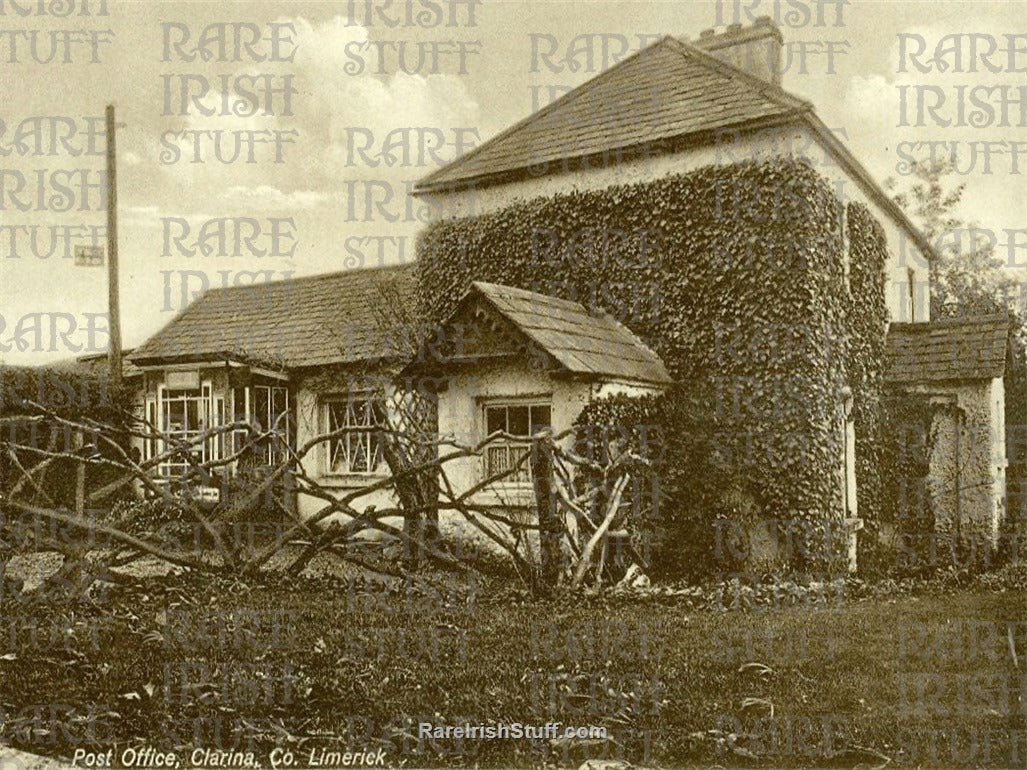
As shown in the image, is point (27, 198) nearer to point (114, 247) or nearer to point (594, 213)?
point (114, 247)

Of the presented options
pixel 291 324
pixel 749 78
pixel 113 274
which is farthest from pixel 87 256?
pixel 749 78

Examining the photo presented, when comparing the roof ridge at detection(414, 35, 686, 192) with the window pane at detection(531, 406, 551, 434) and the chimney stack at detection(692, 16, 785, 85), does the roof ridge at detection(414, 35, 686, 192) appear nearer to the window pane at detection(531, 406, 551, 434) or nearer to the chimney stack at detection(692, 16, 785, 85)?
the chimney stack at detection(692, 16, 785, 85)

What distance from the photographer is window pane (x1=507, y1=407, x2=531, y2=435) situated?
11000 millimetres

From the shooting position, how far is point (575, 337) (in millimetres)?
10781

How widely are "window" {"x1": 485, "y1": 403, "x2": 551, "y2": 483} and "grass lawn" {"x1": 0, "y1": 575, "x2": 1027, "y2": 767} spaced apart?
3714mm

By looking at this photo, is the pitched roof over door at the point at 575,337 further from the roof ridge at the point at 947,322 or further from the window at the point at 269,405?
the window at the point at 269,405

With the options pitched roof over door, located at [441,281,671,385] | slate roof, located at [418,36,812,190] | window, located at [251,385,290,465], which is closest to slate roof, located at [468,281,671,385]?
Result: pitched roof over door, located at [441,281,671,385]

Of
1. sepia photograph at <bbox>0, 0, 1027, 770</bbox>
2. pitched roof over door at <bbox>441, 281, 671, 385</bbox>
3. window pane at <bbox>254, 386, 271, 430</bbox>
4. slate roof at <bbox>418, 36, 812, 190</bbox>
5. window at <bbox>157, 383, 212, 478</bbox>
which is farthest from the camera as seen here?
window pane at <bbox>254, 386, 271, 430</bbox>

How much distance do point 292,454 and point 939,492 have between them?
974cm

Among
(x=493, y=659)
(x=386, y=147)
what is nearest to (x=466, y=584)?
(x=493, y=659)

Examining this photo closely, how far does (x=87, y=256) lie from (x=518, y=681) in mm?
6492

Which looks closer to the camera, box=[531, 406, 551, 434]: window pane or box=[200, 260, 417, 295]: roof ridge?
box=[531, 406, 551, 434]: window pane

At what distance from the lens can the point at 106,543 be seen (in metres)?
8.17

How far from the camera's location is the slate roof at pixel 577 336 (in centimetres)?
1012
